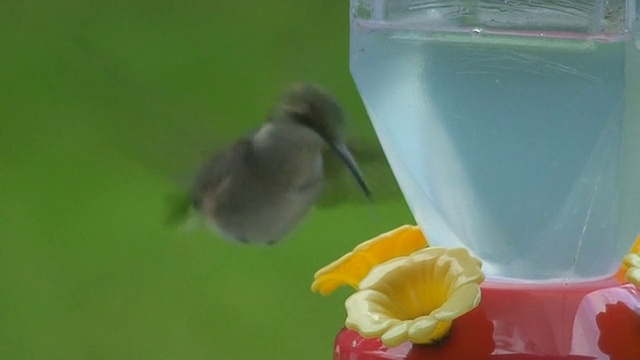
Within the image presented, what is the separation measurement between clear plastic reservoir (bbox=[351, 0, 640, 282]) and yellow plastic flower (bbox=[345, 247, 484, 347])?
9 centimetres

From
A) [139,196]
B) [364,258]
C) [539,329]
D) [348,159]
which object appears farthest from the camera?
[139,196]

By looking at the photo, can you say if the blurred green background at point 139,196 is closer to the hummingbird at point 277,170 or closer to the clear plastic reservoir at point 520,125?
the hummingbird at point 277,170

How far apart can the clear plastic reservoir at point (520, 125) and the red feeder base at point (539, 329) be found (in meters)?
0.08

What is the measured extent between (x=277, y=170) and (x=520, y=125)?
55 centimetres

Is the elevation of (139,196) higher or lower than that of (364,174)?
lower

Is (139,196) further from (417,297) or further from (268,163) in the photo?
(417,297)

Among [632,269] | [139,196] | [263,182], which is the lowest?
[139,196]

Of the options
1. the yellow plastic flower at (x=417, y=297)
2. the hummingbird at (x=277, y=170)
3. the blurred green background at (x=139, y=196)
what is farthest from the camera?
the blurred green background at (x=139, y=196)

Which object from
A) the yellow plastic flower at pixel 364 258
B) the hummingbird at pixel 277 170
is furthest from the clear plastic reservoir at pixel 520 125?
the hummingbird at pixel 277 170

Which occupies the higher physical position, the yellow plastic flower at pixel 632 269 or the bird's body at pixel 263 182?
the yellow plastic flower at pixel 632 269

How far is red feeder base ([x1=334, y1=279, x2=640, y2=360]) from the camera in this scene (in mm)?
629

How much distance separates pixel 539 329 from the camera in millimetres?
643

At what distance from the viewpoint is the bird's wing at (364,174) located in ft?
3.97

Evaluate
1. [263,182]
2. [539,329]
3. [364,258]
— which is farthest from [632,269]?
[263,182]
